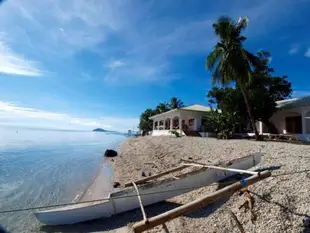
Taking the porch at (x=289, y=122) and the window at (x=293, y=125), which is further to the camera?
the window at (x=293, y=125)

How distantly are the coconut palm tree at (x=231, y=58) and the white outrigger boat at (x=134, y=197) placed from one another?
12264mm

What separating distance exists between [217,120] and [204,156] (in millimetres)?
10546

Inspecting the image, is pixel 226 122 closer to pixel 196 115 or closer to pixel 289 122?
pixel 196 115

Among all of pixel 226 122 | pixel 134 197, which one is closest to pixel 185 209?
pixel 134 197

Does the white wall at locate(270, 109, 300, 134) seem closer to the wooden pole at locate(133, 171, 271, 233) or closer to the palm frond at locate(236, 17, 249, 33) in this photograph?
the palm frond at locate(236, 17, 249, 33)

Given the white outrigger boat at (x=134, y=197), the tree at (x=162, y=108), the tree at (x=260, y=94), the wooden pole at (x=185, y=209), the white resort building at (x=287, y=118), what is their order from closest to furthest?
the wooden pole at (x=185, y=209), the white outrigger boat at (x=134, y=197), the white resort building at (x=287, y=118), the tree at (x=260, y=94), the tree at (x=162, y=108)

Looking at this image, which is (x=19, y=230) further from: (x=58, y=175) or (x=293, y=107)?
(x=293, y=107)

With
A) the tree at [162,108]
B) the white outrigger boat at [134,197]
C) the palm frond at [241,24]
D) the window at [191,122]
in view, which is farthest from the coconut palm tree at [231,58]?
the tree at [162,108]

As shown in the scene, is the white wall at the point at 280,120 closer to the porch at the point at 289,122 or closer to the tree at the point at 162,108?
the porch at the point at 289,122

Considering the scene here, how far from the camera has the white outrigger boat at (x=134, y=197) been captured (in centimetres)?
549

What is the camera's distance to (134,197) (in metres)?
5.77

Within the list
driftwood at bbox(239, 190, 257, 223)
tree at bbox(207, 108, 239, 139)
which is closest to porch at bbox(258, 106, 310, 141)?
tree at bbox(207, 108, 239, 139)

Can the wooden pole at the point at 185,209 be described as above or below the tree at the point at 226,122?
below

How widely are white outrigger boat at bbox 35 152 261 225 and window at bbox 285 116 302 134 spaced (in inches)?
677
